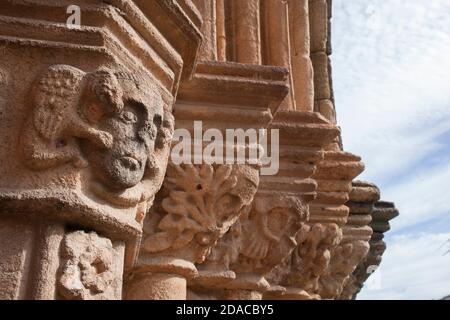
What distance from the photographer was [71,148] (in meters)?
1.45

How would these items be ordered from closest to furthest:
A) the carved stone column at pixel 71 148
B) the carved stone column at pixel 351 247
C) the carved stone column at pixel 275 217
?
the carved stone column at pixel 71 148 < the carved stone column at pixel 275 217 < the carved stone column at pixel 351 247

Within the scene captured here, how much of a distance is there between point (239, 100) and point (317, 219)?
5.36ft

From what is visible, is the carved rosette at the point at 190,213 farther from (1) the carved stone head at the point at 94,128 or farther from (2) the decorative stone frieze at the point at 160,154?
(1) the carved stone head at the point at 94,128

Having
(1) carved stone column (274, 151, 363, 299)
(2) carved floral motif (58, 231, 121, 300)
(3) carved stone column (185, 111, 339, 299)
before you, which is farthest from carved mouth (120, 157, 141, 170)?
(1) carved stone column (274, 151, 363, 299)

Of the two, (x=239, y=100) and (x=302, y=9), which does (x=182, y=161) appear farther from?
(x=302, y=9)

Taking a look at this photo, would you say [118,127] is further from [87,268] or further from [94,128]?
[87,268]

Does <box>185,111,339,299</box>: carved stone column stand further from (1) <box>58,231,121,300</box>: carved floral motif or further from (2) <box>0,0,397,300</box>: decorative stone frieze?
(1) <box>58,231,121,300</box>: carved floral motif

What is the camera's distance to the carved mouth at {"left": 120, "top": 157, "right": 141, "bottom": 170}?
4.89ft

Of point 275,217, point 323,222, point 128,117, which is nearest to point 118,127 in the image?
point 128,117

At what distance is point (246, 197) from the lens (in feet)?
7.84

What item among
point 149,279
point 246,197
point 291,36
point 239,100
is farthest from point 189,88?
point 291,36

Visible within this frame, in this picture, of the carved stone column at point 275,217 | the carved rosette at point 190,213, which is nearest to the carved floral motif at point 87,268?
the carved rosette at point 190,213

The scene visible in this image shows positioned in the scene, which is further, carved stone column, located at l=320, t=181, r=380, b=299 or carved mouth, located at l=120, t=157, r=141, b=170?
carved stone column, located at l=320, t=181, r=380, b=299

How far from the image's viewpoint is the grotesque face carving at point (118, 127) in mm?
1472
